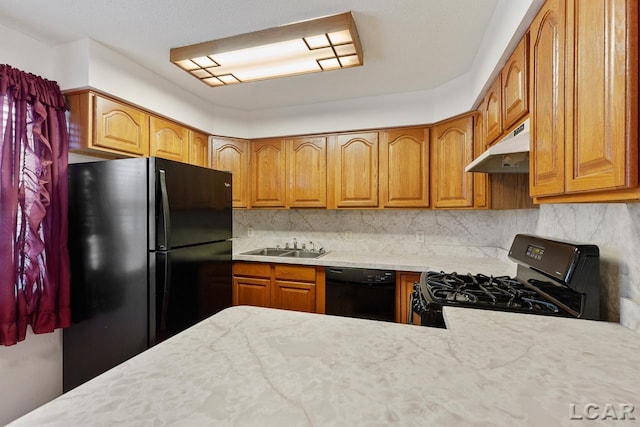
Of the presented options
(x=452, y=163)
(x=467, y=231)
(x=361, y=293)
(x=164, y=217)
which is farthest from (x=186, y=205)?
(x=467, y=231)

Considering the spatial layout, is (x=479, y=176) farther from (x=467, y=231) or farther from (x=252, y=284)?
(x=252, y=284)

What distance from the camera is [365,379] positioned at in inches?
24.8

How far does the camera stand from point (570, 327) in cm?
96

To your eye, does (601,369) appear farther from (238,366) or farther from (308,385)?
(238,366)

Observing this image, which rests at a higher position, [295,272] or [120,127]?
[120,127]

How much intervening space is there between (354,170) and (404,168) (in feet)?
1.51

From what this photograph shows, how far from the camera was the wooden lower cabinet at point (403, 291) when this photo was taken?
232cm

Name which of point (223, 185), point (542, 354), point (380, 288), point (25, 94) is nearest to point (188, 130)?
point (223, 185)

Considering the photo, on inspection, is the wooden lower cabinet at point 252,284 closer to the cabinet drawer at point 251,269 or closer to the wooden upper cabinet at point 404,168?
the cabinet drawer at point 251,269

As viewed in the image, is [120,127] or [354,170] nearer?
[120,127]

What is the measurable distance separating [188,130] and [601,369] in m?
2.99

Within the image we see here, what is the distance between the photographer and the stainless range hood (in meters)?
1.25

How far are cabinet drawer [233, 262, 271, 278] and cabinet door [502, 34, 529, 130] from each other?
7.05 feet

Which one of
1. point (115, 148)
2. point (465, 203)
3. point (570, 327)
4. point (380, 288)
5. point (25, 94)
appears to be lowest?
point (380, 288)
